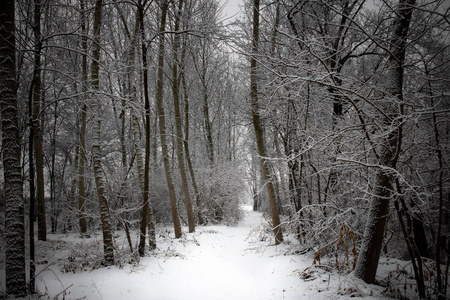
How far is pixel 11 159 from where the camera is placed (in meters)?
3.09

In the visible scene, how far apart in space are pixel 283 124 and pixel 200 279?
4.15 metres

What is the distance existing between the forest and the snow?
1.01 feet

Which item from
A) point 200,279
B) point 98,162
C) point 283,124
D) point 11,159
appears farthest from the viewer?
point 283,124

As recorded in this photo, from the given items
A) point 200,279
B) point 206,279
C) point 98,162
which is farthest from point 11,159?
Answer: point 206,279

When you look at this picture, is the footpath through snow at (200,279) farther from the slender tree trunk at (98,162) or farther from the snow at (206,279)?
the slender tree trunk at (98,162)

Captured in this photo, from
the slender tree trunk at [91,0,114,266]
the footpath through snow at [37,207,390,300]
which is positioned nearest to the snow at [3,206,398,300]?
the footpath through snow at [37,207,390,300]

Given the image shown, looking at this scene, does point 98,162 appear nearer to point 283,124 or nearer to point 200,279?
point 200,279

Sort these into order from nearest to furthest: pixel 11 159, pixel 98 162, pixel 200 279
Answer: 1. pixel 11 159
2. pixel 200 279
3. pixel 98 162

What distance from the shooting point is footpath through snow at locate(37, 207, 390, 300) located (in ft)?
11.3

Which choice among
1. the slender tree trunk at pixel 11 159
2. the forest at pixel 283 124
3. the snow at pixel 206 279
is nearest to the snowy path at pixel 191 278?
the snow at pixel 206 279

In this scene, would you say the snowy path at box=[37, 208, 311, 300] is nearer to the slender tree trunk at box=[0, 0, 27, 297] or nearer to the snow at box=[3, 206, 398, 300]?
the snow at box=[3, 206, 398, 300]

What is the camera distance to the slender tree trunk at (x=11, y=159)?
9.87 ft

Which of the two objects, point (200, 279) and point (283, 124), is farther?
point (283, 124)

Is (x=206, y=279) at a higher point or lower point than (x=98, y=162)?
lower
